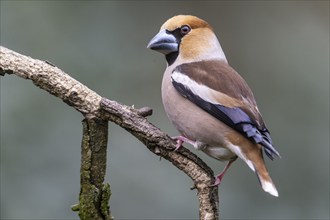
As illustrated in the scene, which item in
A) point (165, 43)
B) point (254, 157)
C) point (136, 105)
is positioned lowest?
point (254, 157)

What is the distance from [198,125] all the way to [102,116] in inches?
24.0

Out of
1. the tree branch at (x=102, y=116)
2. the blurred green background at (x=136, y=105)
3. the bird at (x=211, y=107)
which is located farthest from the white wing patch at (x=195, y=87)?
the blurred green background at (x=136, y=105)

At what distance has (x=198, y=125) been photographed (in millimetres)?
3789

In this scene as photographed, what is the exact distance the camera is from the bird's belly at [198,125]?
12.3ft

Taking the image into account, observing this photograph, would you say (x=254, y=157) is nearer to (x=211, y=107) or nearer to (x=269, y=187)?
(x=269, y=187)

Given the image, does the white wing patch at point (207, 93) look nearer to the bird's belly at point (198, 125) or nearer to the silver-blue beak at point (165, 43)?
the bird's belly at point (198, 125)

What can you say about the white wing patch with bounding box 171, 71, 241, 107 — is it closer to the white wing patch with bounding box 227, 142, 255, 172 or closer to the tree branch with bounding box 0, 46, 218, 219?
the white wing patch with bounding box 227, 142, 255, 172

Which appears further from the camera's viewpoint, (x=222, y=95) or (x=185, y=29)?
(x=185, y=29)

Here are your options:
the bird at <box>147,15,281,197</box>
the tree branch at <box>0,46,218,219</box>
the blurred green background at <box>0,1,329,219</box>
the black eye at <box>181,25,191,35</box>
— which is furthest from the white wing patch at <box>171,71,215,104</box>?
the blurred green background at <box>0,1,329,219</box>

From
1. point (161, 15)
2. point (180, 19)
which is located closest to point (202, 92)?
point (180, 19)

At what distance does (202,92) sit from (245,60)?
2.27 meters

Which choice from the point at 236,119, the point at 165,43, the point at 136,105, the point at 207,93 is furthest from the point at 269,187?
the point at 136,105

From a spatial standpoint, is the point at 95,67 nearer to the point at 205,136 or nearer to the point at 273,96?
the point at 273,96

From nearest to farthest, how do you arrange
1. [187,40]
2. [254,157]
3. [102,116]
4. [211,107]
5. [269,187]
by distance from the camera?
[102,116]
[269,187]
[254,157]
[211,107]
[187,40]
